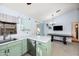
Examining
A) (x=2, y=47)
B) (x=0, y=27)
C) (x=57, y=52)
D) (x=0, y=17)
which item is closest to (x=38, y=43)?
(x=57, y=52)

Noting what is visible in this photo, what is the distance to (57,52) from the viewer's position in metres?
1.46

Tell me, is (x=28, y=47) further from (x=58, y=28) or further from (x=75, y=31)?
(x=75, y=31)

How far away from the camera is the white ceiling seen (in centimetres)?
143

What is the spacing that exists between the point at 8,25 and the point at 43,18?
2.31ft

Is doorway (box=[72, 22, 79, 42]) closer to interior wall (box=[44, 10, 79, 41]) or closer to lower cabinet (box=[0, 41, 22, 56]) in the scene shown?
interior wall (box=[44, 10, 79, 41])

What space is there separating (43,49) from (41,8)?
0.78 m

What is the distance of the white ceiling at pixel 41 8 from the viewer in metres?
1.43

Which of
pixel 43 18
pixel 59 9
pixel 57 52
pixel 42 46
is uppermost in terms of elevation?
pixel 59 9

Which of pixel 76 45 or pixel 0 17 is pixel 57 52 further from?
pixel 0 17

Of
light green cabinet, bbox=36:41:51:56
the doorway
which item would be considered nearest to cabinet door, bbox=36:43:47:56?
light green cabinet, bbox=36:41:51:56

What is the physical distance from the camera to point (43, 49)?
145 cm

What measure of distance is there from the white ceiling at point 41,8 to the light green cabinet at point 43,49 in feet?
1.72

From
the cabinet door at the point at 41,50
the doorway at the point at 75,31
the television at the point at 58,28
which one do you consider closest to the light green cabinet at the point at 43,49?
the cabinet door at the point at 41,50

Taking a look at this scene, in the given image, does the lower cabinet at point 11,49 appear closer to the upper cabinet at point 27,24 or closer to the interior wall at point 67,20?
the upper cabinet at point 27,24
